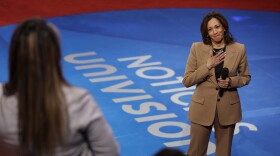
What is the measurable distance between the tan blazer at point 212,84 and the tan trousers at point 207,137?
0.08 meters

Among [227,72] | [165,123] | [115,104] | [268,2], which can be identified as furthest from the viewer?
[268,2]

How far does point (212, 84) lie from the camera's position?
4.47 meters

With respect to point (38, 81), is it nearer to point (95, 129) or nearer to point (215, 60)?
point (95, 129)

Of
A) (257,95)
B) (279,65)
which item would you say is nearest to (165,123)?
(257,95)

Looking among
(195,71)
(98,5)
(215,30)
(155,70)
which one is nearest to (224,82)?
(195,71)

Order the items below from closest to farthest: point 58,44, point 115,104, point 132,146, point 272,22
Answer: point 58,44
point 132,146
point 115,104
point 272,22

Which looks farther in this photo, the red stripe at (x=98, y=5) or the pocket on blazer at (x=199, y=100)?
the red stripe at (x=98, y=5)

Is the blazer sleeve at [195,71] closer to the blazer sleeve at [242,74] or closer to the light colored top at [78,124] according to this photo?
the blazer sleeve at [242,74]

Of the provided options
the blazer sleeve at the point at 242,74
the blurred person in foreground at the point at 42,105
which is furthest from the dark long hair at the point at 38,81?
the blazer sleeve at the point at 242,74

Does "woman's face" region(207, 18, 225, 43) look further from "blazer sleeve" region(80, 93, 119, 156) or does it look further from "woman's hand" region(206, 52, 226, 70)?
"blazer sleeve" region(80, 93, 119, 156)

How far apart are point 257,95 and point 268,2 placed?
4.09 metres

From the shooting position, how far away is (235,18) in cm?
948

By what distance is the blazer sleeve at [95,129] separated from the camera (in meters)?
2.05

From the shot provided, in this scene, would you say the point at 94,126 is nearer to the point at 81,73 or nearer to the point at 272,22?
the point at 81,73
